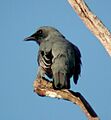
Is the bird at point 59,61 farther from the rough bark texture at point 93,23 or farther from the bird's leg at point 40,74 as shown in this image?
the rough bark texture at point 93,23

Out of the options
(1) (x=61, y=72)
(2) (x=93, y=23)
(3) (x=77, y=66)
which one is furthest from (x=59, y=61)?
(2) (x=93, y=23)

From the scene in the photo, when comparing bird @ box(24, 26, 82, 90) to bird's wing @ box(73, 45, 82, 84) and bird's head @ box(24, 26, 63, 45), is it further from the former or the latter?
bird's head @ box(24, 26, 63, 45)

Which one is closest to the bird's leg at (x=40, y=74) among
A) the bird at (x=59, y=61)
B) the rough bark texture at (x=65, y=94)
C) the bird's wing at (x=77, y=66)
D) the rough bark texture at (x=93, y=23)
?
the bird at (x=59, y=61)

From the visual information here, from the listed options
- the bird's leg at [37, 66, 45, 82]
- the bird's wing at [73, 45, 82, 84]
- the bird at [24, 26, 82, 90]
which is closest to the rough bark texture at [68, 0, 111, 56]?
the bird at [24, 26, 82, 90]

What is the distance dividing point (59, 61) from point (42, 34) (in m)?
1.73

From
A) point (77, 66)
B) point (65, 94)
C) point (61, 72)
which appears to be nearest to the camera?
point (65, 94)

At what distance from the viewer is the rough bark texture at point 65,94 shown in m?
5.48

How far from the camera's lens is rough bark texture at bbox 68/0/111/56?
5674mm

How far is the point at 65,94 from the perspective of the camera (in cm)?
625

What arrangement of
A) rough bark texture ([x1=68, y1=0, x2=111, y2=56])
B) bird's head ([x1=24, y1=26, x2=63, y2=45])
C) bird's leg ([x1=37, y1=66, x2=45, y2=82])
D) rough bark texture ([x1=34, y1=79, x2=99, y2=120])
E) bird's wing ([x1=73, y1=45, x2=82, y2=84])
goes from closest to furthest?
rough bark texture ([x1=34, y1=79, x2=99, y2=120]) < rough bark texture ([x1=68, y1=0, x2=111, y2=56]) < bird's leg ([x1=37, y1=66, x2=45, y2=82]) < bird's wing ([x1=73, y1=45, x2=82, y2=84]) < bird's head ([x1=24, y1=26, x2=63, y2=45])

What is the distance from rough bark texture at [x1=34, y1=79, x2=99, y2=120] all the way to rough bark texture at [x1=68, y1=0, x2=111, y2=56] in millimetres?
770

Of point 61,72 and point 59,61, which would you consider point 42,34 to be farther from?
point 61,72

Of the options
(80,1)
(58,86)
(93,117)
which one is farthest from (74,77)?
(93,117)

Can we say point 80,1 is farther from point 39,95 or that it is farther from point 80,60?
point 80,60
